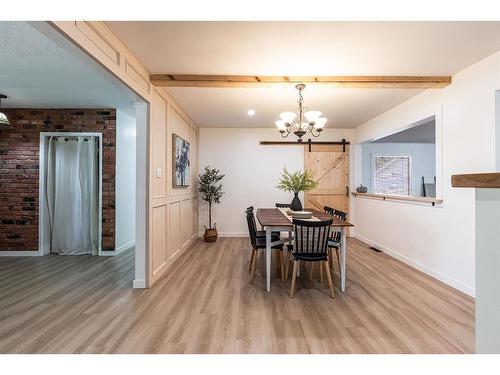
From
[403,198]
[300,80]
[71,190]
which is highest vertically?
[300,80]

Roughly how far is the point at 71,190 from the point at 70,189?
0.02 metres

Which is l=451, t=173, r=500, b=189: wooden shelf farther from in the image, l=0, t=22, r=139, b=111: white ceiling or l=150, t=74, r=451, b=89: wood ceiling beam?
l=150, t=74, r=451, b=89: wood ceiling beam

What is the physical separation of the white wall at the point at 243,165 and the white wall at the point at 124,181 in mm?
1524

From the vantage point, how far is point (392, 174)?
732cm

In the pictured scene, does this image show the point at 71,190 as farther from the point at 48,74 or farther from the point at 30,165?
the point at 48,74

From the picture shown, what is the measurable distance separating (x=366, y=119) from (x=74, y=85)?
4.97m

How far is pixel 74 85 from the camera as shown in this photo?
324 centimetres

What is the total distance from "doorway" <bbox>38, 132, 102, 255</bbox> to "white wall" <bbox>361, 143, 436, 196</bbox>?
6780 mm

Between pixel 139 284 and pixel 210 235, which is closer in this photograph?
pixel 139 284

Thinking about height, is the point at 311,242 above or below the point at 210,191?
below

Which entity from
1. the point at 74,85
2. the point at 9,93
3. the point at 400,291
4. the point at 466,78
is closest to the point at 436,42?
the point at 466,78

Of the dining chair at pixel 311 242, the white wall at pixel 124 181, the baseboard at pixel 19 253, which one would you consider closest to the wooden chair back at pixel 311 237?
the dining chair at pixel 311 242

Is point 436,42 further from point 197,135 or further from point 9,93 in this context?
point 9,93

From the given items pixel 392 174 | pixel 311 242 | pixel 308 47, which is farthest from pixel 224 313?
pixel 392 174
